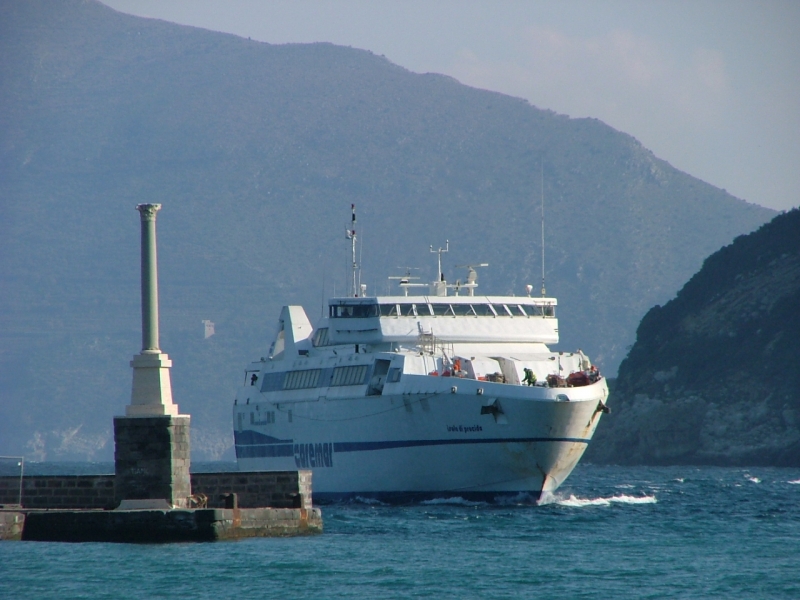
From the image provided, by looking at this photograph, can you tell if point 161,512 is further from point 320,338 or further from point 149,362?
point 320,338

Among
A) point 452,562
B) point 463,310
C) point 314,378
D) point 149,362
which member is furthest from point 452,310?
point 149,362

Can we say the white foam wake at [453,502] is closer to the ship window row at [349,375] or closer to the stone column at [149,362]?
the ship window row at [349,375]

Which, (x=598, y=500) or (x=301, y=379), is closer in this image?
(x=598, y=500)

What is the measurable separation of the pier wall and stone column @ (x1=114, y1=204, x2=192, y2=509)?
1024mm

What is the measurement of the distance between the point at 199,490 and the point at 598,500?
2272 cm

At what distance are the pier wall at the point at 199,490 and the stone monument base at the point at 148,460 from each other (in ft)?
3.07

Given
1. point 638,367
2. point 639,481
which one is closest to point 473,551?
point 639,481

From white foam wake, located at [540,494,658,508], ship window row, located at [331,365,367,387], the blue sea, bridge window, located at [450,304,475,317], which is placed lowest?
the blue sea

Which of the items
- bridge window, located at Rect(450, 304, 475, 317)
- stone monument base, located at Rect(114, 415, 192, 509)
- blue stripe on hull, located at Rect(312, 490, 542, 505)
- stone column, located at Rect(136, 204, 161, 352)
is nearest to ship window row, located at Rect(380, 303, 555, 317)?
bridge window, located at Rect(450, 304, 475, 317)

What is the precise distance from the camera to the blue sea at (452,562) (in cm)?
3141

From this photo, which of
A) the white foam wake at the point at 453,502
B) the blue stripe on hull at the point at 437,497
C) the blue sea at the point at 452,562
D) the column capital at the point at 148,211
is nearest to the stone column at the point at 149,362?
the column capital at the point at 148,211

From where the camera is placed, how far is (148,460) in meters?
35.8

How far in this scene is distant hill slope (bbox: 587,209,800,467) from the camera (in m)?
114

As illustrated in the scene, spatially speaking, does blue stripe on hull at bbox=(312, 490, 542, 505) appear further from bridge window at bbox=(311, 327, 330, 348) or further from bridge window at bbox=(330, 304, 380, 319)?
bridge window at bbox=(330, 304, 380, 319)
